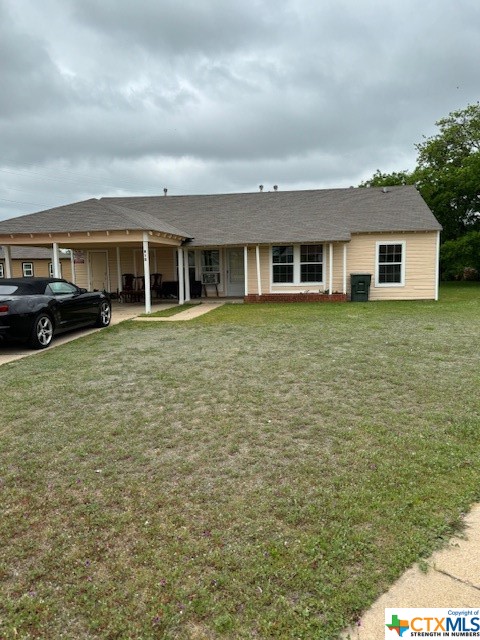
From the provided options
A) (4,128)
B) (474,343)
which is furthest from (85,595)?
(4,128)

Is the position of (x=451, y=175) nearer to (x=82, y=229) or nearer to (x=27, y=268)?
(x=82, y=229)

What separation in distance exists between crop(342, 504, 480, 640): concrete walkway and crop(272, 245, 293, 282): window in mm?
15928

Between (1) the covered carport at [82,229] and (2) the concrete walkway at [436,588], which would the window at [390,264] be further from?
(2) the concrete walkway at [436,588]

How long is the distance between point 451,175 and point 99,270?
72.3ft

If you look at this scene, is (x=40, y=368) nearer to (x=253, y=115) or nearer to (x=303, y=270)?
(x=303, y=270)

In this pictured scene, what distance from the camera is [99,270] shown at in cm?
2097

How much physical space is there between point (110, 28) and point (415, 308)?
12.1 m

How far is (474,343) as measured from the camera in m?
8.06

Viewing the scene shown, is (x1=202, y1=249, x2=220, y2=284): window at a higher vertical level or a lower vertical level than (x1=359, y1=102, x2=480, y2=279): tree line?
lower

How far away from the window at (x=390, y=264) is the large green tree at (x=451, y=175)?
11.8m

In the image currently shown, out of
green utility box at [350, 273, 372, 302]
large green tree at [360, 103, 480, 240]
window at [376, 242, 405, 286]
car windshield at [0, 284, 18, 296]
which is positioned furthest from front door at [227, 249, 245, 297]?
large green tree at [360, 103, 480, 240]
